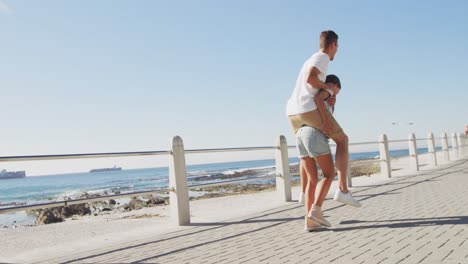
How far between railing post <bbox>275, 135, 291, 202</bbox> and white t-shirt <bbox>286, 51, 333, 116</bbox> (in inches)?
130

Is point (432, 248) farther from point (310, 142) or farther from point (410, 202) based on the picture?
point (410, 202)

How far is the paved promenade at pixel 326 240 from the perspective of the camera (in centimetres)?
284

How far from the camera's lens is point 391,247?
3002 mm

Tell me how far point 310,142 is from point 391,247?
128cm

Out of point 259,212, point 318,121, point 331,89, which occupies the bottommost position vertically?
point 259,212

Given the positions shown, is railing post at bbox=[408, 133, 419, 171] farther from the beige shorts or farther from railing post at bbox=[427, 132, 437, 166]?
the beige shorts

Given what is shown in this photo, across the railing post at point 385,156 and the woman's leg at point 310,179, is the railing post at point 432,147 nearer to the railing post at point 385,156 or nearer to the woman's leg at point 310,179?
the railing post at point 385,156

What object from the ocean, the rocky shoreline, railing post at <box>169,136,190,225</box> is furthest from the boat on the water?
railing post at <box>169,136,190,225</box>

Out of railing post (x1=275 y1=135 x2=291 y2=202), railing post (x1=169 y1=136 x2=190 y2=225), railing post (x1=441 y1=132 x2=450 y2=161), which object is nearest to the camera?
railing post (x1=169 y1=136 x2=190 y2=225)

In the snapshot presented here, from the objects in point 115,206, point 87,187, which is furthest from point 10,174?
point 115,206

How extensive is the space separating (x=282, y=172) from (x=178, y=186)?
2584 millimetres

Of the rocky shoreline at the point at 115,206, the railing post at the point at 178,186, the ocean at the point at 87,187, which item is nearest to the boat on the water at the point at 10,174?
the ocean at the point at 87,187

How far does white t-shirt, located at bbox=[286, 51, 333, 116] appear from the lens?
12.7ft

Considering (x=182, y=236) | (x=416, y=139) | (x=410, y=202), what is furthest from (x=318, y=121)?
(x=416, y=139)
